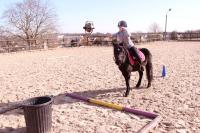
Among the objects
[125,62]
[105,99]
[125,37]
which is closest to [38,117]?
[105,99]

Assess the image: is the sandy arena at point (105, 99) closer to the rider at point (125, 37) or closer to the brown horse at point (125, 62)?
the brown horse at point (125, 62)

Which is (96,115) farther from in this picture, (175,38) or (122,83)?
(175,38)

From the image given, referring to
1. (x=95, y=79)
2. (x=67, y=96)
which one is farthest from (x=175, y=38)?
(x=67, y=96)

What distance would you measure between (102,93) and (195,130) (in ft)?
9.72

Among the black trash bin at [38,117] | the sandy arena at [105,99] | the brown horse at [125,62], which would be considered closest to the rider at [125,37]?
the brown horse at [125,62]

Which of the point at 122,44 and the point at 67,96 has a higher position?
→ the point at 122,44

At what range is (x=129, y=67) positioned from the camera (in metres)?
6.05

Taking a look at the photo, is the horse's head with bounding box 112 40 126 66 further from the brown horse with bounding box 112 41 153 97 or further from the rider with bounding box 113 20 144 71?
the rider with bounding box 113 20 144 71

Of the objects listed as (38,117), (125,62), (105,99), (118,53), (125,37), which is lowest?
(105,99)

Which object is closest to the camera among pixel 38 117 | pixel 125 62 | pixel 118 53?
pixel 38 117

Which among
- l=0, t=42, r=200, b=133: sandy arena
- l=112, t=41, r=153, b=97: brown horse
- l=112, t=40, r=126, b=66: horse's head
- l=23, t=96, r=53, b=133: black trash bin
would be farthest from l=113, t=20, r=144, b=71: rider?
l=23, t=96, r=53, b=133: black trash bin

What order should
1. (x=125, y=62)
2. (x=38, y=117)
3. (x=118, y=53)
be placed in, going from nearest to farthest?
(x=38, y=117) < (x=118, y=53) < (x=125, y=62)

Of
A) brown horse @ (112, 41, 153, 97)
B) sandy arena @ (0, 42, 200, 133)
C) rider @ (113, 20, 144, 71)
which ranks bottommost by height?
sandy arena @ (0, 42, 200, 133)

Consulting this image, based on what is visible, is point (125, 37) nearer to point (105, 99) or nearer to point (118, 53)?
point (118, 53)
